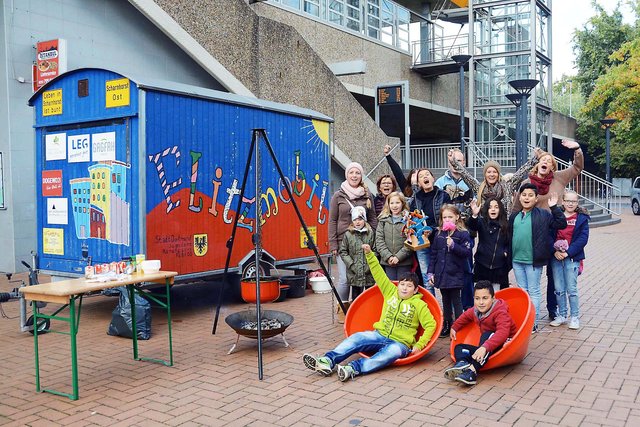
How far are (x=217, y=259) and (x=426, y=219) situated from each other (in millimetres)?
2922

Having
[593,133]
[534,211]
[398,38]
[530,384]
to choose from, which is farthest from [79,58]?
[593,133]

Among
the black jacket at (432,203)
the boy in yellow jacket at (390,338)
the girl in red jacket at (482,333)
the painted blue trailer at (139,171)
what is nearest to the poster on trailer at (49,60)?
the painted blue trailer at (139,171)

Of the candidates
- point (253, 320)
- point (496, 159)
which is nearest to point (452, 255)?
point (253, 320)

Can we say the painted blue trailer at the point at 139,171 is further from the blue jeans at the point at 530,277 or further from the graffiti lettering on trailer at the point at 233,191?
the blue jeans at the point at 530,277

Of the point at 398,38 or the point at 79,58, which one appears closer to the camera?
the point at 79,58

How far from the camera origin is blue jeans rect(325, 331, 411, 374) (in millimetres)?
5832

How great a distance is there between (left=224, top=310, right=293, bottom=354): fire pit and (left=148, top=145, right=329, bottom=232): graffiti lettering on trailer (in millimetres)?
1447

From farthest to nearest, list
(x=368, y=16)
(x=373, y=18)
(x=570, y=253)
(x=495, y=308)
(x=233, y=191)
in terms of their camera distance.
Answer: (x=373, y=18) < (x=368, y=16) < (x=233, y=191) < (x=570, y=253) < (x=495, y=308)

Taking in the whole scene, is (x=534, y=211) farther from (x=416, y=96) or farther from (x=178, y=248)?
(x=416, y=96)

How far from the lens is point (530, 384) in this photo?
18.1ft

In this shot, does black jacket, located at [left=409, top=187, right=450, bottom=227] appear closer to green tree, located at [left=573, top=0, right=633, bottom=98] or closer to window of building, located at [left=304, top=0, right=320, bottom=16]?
window of building, located at [left=304, top=0, right=320, bottom=16]

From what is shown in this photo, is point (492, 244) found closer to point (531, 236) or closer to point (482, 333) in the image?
point (531, 236)

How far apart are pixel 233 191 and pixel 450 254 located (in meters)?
3.39

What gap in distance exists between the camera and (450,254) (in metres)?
6.86
